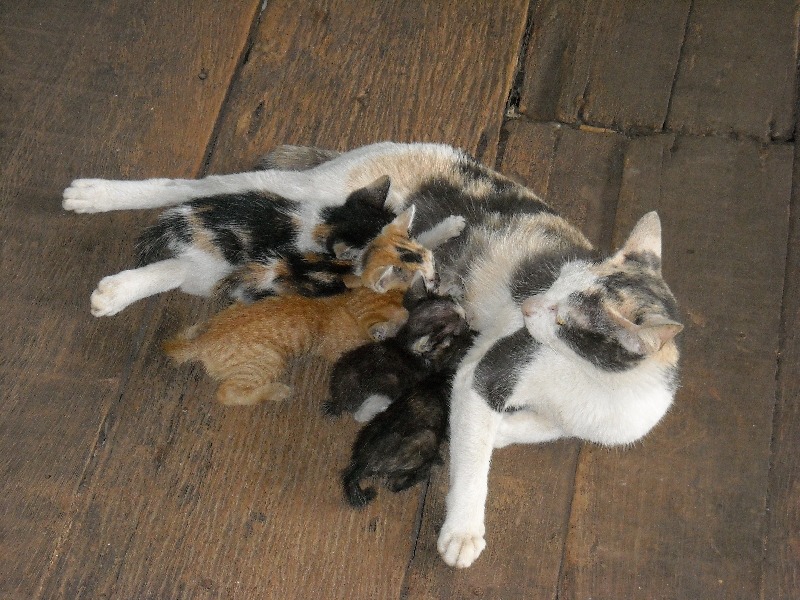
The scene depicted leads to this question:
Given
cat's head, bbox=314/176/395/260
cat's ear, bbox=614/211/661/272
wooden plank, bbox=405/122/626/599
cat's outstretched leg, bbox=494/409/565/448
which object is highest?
cat's ear, bbox=614/211/661/272

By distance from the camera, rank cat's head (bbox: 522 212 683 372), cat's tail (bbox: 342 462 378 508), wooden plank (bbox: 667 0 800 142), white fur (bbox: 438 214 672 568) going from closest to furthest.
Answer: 1. cat's head (bbox: 522 212 683 372)
2. white fur (bbox: 438 214 672 568)
3. cat's tail (bbox: 342 462 378 508)
4. wooden plank (bbox: 667 0 800 142)

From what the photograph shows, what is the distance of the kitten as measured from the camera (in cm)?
229

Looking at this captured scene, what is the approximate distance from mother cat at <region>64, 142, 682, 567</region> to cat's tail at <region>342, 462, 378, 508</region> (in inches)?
12.1

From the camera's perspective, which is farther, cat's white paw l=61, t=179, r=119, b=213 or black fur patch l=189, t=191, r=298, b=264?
cat's white paw l=61, t=179, r=119, b=213

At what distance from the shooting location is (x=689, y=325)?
271 centimetres

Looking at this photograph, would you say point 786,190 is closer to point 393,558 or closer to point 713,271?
point 713,271


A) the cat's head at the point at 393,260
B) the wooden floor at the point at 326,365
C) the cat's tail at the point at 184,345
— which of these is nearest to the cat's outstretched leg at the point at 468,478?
the wooden floor at the point at 326,365

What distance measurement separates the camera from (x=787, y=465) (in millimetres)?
2547

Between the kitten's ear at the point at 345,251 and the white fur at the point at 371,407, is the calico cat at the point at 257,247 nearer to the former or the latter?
the kitten's ear at the point at 345,251

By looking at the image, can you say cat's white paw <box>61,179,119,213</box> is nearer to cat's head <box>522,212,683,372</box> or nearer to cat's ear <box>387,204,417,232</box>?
cat's ear <box>387,204,417,232</box>

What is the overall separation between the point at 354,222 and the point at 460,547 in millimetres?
1172

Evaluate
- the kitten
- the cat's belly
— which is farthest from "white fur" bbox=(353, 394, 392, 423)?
the cat's belly

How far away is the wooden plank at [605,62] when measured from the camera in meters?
3.06

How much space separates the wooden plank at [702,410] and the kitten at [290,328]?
990 millimetres
